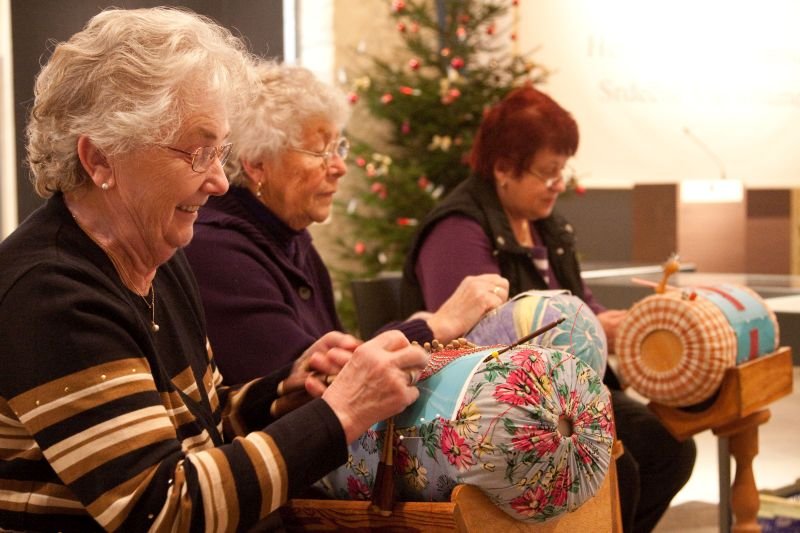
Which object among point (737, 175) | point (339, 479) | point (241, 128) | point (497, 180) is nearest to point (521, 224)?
point (497, 180)

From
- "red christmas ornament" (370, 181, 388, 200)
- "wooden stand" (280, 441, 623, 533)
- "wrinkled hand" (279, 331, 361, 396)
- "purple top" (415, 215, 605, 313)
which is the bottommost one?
"wooden stand" (280, 441, 623, 533)

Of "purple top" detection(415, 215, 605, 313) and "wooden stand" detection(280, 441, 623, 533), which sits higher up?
"purple top" detection(415, 215, 605, 313)

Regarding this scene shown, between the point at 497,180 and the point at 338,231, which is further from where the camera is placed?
the point at 338,231

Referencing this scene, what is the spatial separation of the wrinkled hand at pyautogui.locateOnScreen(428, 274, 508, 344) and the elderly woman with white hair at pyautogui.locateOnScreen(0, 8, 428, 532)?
2.44ft

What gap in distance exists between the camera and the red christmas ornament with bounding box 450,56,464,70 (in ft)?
21.5

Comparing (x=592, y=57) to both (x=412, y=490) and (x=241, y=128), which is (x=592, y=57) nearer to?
(x=241, y=128)

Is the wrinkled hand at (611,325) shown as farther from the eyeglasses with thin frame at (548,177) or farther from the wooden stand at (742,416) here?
the eyeglasses with thin frame at (548,177)

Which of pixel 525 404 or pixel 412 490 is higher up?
pixel 525 404

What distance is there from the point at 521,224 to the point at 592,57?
3.65m

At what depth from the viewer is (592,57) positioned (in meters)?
6.75

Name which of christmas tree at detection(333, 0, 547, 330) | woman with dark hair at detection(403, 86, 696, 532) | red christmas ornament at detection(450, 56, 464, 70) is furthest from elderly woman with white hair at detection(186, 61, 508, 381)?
red christmas ornament at detection(450, 56, 464, 70)

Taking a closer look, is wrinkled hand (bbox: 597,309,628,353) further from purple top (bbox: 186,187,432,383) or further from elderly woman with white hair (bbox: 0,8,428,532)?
elderly woman with white hair (bbox: 0,8,428,532)

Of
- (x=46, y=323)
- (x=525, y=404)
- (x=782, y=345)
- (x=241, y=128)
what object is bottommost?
(x=782, y=345)

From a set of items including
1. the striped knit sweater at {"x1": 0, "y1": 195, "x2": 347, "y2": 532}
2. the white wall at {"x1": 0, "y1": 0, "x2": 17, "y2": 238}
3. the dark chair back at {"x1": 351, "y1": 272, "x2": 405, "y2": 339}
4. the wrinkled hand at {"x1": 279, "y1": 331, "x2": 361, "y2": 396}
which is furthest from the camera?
the white wall at {"x1": 0, "y1": 0, "x2": 17, "y2": 238}
